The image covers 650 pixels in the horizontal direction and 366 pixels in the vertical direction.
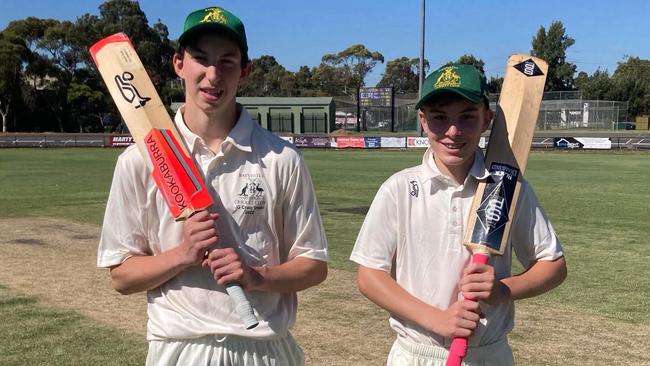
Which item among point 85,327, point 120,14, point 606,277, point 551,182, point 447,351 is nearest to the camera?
point 447,351

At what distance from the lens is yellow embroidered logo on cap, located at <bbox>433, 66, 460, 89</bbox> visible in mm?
2297

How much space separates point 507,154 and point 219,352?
4.29 ft

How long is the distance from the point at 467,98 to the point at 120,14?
244 feet

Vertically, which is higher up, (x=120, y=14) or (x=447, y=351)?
(x=120, y=14)

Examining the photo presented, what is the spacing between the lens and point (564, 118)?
2099 inches

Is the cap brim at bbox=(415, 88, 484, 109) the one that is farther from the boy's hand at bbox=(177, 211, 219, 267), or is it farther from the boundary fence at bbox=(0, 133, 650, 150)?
the boundary fence at bbox=(0, 133, 650, 150)

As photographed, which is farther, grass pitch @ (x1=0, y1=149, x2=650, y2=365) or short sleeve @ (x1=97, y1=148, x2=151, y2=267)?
grass pitch @ (x1=0, y1=149, x2=650, y2=365)

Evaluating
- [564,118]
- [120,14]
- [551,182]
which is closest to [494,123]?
[551,182]

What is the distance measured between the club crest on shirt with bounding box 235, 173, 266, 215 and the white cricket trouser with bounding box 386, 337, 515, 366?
77 centimetres

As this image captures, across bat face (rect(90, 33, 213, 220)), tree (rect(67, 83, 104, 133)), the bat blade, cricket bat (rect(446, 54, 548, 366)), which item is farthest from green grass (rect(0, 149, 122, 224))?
tree (rect(67, 83, 104, 133))

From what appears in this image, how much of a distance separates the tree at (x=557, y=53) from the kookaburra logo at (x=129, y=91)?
3344 inches

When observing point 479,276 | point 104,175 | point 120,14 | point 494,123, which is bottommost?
point 104,175

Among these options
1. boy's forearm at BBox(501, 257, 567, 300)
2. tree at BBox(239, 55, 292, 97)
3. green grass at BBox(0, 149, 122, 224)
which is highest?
tree at BBox(239, 55, 292, 97)

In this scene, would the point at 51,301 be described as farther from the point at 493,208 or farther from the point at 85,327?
the point at 493,208
